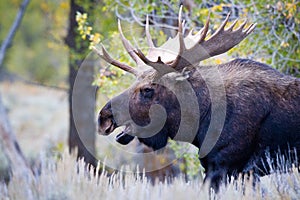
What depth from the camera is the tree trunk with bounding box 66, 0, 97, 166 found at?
11767mm

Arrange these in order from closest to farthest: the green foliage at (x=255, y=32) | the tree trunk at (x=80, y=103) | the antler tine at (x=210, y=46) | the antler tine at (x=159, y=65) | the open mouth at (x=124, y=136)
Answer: the antler tine at (x=159, y=65) → the antler tine at (x=210, y=46) → the open mouth at (x=124, y=136) → the green foliage at (x=255, y=32) → the tree trunk at (x=80, y=103)

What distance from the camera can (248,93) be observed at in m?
6.01

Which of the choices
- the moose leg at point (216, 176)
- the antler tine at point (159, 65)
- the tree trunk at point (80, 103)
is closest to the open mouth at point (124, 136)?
the antler tine at point (159, 65)

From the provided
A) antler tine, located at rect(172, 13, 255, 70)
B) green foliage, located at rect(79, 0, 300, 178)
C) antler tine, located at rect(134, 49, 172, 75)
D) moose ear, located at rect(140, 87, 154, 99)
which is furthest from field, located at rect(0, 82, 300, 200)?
green foliage, located at rect(79, 0, 300, 178)

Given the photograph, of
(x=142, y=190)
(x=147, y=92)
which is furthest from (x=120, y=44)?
(x=142, y=190)

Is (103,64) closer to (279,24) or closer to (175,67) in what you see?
(279,24)

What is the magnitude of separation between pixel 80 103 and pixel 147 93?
596 cm

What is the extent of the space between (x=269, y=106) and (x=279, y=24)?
2.72 meters

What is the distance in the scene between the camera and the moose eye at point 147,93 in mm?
6207

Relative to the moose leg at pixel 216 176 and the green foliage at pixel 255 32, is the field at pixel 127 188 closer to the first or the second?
the moose leg at pixel 216 176

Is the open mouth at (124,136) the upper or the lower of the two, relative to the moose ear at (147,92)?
lower

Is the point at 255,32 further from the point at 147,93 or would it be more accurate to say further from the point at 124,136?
the point at 124,136

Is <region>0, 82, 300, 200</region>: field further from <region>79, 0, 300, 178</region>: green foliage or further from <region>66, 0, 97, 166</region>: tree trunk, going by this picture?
<region>66, 0, 97, 166</region>: tree trunk

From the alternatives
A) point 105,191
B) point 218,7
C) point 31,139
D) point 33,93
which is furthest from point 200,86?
point 33,93
